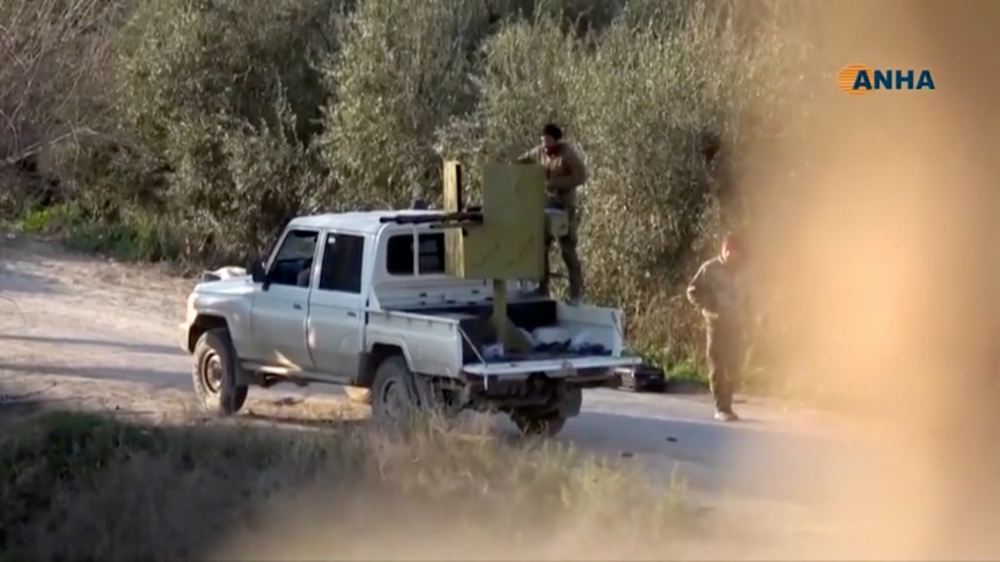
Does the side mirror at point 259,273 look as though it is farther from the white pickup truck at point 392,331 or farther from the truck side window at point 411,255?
the truck side window at point 411,255

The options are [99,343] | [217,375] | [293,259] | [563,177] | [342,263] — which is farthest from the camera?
[99,343]

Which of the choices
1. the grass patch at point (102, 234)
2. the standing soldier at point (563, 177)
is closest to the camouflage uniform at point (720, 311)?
the standing soldier at point (563, 177)

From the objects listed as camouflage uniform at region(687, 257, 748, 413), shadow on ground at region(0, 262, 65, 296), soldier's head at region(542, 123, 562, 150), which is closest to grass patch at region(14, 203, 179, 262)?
shadow on ground at region(0, 262, 65, 296)

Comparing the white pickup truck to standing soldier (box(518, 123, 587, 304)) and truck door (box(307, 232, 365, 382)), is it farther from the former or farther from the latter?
standing soldier (box(518, 123, 587, 304))

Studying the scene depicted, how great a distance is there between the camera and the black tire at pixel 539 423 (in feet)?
42.0

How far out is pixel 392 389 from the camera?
1257 cm

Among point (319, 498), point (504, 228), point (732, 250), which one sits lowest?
point (319, 498)

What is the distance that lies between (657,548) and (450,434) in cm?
216

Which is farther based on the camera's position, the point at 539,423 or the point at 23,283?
the point at 23,283

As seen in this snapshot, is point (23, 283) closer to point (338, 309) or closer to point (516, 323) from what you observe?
point (338, 309)

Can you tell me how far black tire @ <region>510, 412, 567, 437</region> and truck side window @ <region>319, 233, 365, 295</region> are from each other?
5.53 feet

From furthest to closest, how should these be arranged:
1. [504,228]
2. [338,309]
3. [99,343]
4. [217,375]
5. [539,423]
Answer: [99,343], [217,375], [338,309], [539,423], [504,228]

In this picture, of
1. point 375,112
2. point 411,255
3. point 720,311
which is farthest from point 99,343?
point 720,311

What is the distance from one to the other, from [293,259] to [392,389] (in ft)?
6.16
